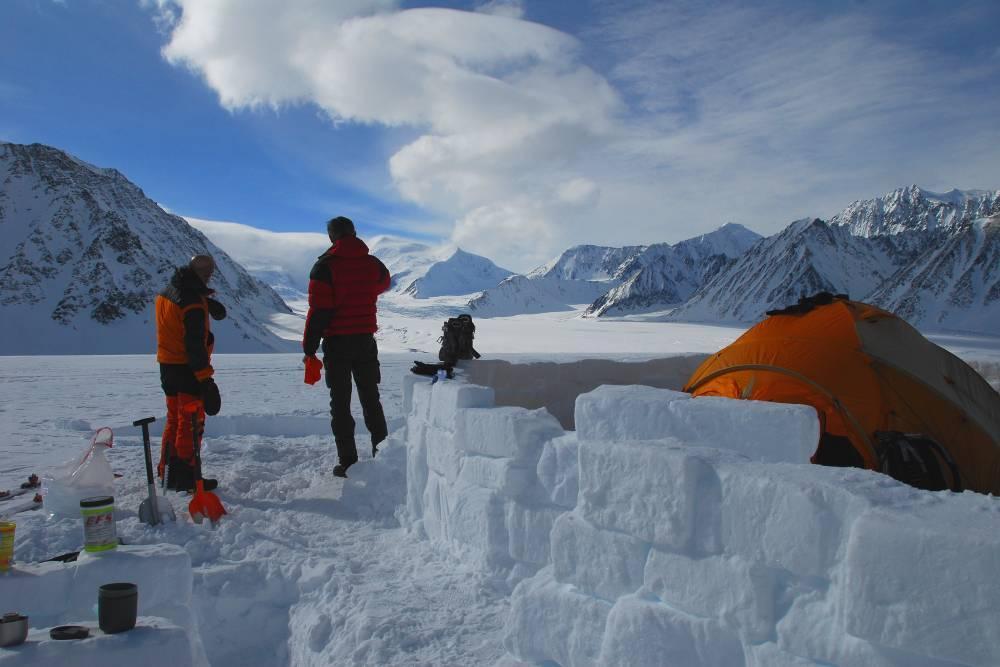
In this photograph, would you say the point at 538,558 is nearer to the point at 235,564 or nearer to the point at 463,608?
the point at 463,608

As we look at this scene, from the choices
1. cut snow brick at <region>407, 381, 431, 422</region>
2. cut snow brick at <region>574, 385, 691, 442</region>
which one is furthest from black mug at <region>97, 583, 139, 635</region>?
cut snow brick at <region>407, 381, 431, 422</region>

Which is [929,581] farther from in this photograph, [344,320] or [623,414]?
[344,320]

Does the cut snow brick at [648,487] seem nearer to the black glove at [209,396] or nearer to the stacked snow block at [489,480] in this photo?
the stacked snow block at [489,480]

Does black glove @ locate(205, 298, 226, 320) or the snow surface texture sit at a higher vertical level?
black glove @ locate(205, 298, 226, 320)

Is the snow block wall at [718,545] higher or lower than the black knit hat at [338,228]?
lower

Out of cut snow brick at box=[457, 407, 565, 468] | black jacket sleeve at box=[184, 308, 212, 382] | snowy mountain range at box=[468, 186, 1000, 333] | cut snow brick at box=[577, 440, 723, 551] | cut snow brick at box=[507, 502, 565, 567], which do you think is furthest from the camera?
snowy mountain range at box=[468, 186, 1000, 333]

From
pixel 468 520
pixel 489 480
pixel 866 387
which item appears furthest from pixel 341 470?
pixel 866 387

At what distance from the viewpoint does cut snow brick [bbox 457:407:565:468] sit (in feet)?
8.25

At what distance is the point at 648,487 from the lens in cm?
186

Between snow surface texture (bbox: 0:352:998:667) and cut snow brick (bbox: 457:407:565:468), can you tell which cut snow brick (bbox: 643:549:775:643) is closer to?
snow surface texture (bbox: 0:352:998:667)

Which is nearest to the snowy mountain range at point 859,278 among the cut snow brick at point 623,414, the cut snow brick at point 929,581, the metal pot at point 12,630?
the cut snow brick at point 623,414

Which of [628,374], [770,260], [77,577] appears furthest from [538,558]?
[770,260]

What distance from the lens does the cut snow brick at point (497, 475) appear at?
253 cm

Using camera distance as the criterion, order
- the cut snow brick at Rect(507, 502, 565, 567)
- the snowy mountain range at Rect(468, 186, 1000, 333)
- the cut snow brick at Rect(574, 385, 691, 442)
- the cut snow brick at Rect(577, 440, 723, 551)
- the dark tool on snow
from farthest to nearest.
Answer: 1. the snowy mountain range at Rect(468, 186, 1000, 333)
2. the cut snow brick at Rect(507, 502, 565, 567)
3. the cut snow brick at Rect(574, 385, 691, 442)
4. the dark tool on snow
5. the cut snow brick at Rect(577, 440, 723, 551)
